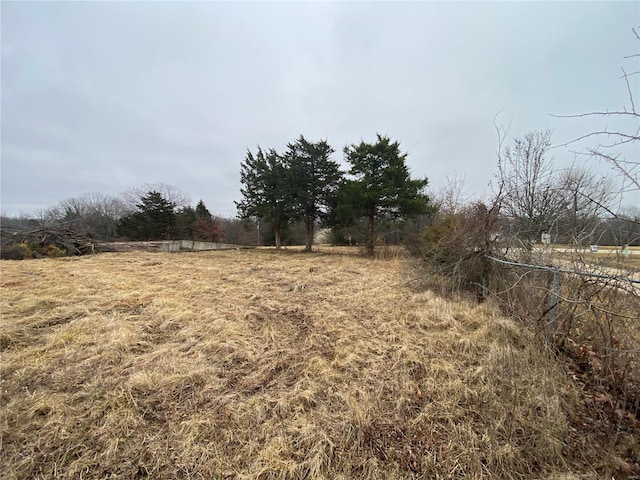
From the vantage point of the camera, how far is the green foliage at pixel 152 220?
682 inches

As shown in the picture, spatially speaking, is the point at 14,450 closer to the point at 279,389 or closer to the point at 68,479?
the point at 68,479

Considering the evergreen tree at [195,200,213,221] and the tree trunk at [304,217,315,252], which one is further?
the evergreen tree at [195,200,213,221]

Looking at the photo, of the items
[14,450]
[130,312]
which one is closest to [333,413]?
[14,450]

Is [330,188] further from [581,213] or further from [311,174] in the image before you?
[581,213]

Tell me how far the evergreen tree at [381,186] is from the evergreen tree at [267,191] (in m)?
3.09

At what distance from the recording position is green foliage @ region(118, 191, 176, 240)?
1733 centimetres

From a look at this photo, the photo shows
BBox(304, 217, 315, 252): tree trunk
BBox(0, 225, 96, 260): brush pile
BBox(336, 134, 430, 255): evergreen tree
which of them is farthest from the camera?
BBox(304, 217, 315, 252): tree trunk

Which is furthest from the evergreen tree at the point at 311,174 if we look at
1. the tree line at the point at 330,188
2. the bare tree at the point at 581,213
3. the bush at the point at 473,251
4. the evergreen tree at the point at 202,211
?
the evergreen tree at the point at 202,211

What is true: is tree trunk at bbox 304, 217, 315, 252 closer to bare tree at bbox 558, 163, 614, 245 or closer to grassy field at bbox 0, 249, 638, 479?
grassy field at bbox 0, 249, 638, 479

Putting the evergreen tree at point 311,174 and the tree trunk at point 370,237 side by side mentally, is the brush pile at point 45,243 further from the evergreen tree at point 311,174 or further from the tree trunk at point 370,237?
the tree trunk at point 370,237

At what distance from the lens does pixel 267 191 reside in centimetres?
1302

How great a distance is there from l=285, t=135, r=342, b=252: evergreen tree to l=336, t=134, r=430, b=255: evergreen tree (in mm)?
1206

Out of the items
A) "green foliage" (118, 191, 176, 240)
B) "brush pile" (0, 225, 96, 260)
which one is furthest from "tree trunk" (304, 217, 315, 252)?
"green foliage" (118, 191, 176, 240)

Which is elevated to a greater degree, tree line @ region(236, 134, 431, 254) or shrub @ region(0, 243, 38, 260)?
tree line @ region(236, 134, 431, 254)
